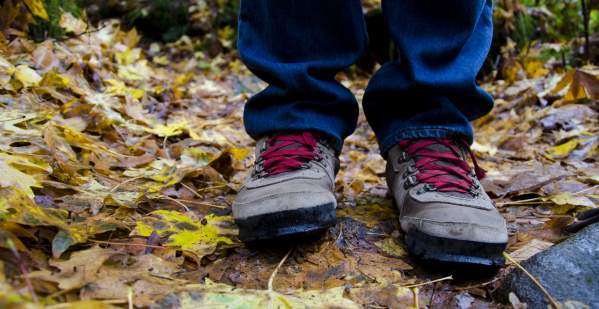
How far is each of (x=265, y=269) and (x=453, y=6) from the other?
0.67 m

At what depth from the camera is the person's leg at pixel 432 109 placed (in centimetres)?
97

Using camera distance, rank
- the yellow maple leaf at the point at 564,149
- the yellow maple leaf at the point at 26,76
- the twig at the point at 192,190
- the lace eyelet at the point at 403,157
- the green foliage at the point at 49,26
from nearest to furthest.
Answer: the lace eyelet at the point at 403,157, the twig at the point at 192,190, the yellow maple leaf at the point at 26,76, the yellow maple leaf at the point at 564,149, the green foliage at the point at 49,26

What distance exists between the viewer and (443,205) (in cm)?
96

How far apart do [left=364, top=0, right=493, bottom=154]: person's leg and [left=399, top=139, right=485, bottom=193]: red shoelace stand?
23 mm

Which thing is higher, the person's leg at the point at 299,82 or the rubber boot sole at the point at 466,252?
the person's leg at the point at 299,82

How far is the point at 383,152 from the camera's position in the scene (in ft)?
4.04

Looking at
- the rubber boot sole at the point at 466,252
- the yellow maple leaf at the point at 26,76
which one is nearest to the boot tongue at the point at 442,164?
the rubber boot sole at the point at 466,252

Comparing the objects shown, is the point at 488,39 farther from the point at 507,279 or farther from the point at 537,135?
the point at 537,135

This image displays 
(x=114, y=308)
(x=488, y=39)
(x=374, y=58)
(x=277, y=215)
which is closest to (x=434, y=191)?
(x=277, y=215)

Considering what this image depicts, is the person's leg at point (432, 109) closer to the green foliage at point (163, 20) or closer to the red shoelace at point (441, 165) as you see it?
the red shoelace at point (441, 165)

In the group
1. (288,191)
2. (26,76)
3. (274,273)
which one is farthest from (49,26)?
(274,273)

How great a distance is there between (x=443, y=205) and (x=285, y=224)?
0.30m

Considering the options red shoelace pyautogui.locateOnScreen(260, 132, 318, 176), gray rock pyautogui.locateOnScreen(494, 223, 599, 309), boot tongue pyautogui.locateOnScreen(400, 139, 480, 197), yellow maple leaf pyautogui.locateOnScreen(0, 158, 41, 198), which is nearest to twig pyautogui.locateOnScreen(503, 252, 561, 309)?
gray rock pyautogui.locateOnScreen(494, 223, 599, 309)

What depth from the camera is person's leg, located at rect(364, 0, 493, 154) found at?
108 centimetres
